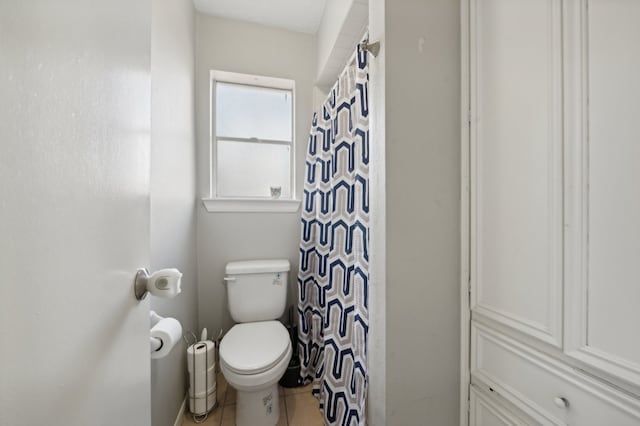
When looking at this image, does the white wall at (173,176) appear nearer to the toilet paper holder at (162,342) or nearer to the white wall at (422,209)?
the toilet paper holder at (162,342)

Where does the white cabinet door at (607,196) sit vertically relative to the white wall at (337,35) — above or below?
below

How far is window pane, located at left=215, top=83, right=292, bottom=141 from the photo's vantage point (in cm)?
193

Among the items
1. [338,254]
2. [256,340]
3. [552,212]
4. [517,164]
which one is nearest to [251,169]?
[338,254]

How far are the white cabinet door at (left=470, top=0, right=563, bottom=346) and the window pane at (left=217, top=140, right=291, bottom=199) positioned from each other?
1421mm

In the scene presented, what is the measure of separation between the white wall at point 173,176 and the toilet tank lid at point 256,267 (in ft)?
0.84

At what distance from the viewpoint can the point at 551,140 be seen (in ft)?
2.16

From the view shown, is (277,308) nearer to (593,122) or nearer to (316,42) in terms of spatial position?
(593,122)

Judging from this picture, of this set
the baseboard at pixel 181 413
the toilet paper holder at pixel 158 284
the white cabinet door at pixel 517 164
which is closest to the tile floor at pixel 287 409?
the baseboard at pixel 181 413

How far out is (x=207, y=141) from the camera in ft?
6.08

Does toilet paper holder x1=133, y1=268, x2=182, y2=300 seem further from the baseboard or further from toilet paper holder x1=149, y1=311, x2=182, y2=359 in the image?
the baseboard

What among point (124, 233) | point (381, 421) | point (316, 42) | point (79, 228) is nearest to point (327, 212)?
point (381, 421)

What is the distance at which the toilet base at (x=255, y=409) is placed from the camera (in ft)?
4.24

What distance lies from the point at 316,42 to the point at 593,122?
1.92 metres

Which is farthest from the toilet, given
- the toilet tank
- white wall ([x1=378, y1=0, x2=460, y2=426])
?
white wall ([x1=378, y1=0, x2=460, y2=426])
